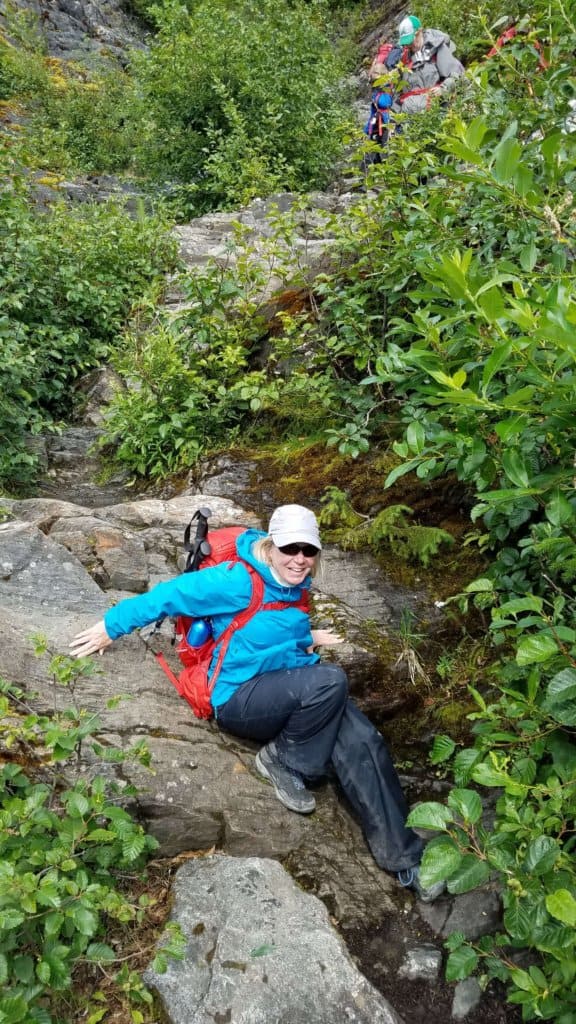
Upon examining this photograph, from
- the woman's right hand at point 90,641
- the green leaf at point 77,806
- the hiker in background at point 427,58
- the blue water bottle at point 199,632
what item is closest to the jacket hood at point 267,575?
the blue water bottle at point 199,632

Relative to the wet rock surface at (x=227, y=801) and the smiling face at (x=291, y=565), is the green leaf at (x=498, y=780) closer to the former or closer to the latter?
the wet rock surface at (x=227, y=801)

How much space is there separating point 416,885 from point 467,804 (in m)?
1.63

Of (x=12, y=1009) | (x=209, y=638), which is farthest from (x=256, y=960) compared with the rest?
(x=209, y=638)

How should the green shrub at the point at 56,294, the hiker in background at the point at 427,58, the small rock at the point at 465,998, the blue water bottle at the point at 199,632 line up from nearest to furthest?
1. the small rock at the point at 465,998
2. the blue water bottle at the point at 199,632
3. the green shrub at the point at 56,294
4. the hiker in background at the point at 427,58

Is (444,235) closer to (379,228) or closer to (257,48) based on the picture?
(379,228)

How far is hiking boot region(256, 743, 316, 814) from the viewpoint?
3584mm

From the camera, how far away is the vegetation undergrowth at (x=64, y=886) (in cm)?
224

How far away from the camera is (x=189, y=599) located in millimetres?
3559

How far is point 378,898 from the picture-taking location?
339 cm

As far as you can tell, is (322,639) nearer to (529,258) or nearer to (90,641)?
(90,641)

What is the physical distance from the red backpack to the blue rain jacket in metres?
0.03

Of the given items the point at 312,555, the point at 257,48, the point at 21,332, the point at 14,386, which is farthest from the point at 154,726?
the point at 257,48

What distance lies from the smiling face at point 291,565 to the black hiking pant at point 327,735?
527 mm

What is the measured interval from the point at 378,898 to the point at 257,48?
15991 mm
